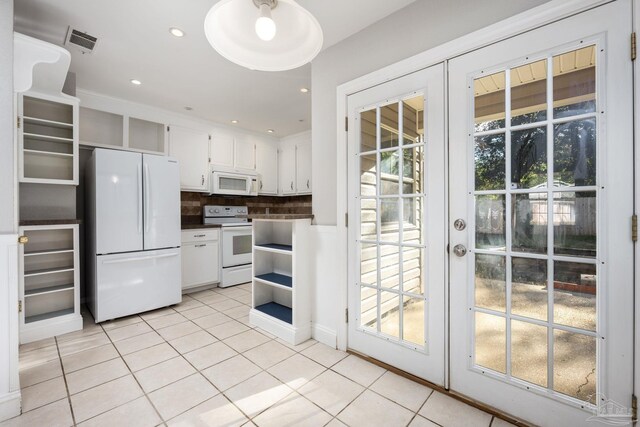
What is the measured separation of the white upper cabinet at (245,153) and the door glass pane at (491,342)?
3961 mm

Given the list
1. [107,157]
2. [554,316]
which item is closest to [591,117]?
[554,316]

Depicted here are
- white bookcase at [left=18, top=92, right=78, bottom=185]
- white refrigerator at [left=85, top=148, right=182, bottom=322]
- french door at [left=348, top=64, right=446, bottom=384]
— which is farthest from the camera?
white refrigerator at [left=85, top=148, right=182, bottom=322]

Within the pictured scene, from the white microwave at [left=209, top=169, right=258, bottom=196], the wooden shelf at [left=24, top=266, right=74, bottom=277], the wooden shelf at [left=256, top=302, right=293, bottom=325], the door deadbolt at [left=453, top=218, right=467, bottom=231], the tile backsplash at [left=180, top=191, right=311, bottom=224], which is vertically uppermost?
the white microwave at [left=209, top=169, right=258, bottom=196]

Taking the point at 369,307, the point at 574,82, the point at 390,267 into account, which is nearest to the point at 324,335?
Result: the point at 369,307

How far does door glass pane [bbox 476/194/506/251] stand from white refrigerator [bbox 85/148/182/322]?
3041mm

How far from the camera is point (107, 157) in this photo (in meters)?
2.72

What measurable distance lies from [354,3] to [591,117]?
1.51 metres

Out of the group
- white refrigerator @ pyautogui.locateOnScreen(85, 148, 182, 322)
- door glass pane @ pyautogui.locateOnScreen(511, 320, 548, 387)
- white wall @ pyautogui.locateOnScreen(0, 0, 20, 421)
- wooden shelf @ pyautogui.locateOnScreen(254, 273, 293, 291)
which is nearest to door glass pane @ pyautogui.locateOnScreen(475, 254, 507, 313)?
door glass pane @ pyautogui.locateOnScreen(511, 320, 548, 387)

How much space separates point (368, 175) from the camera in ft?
6.75

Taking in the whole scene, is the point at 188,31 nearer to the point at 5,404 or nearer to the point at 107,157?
the point at 107,157

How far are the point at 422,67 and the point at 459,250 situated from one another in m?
1.18

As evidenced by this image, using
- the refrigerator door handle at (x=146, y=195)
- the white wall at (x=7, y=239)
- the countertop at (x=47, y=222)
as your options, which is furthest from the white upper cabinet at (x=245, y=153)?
the white wall at (x=7, y=239)

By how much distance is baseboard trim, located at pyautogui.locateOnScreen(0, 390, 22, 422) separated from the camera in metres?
1.47

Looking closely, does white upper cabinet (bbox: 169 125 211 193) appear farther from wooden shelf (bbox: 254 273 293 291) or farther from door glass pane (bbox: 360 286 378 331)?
door glass pane (bbox: 360 286 378 331)
